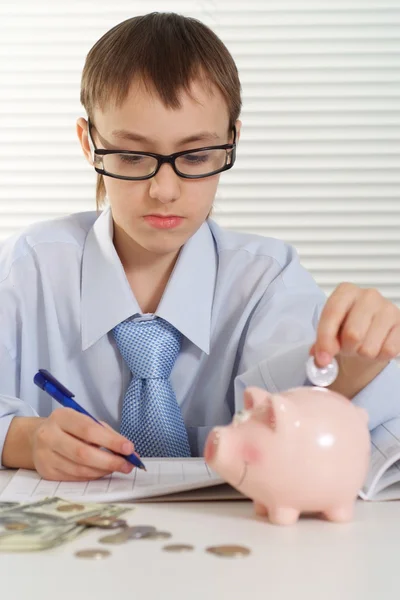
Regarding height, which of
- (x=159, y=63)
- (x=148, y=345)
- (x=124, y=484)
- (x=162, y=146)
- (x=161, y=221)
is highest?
(x=159, y=63)

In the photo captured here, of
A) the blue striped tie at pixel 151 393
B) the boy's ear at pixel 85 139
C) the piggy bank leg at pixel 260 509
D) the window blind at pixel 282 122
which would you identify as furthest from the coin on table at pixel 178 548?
the window blind at pixel 282 122

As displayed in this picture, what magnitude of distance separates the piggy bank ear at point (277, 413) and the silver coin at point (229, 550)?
0.38 feet

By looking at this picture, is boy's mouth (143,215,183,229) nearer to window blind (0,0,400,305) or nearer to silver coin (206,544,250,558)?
silver coin (206,544,250,558)

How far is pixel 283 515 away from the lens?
0.89m

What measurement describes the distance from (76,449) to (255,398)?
0.27 m

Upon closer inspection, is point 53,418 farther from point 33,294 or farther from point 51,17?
point 51,17

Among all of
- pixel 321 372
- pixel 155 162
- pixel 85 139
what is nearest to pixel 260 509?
pixel 321 372

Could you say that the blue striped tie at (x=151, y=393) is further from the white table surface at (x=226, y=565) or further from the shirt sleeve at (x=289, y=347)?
the white table surface at (x=226, y=565)

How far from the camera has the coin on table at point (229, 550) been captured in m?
0.80

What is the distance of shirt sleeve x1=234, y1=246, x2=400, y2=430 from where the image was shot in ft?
3.80

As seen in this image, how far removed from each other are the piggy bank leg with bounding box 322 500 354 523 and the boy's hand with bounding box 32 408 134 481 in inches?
9.9

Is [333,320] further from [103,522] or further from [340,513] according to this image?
[103,522]

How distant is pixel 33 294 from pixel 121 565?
824mm

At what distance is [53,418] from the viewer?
113 centimetres
